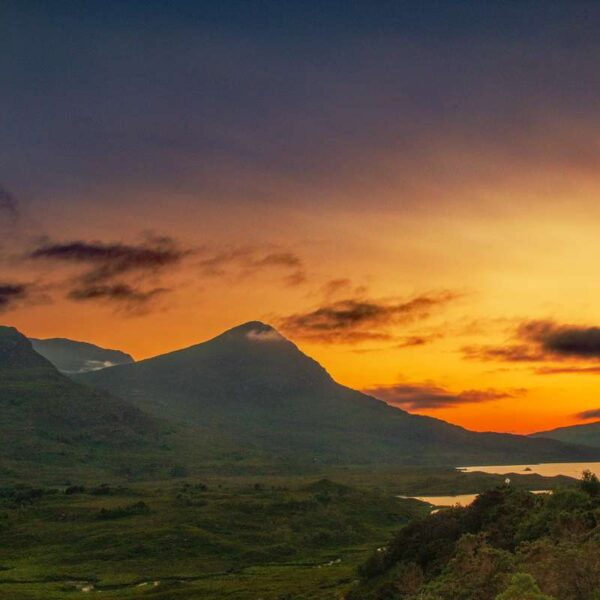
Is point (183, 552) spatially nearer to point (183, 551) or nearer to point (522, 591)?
A: point (183, 551)

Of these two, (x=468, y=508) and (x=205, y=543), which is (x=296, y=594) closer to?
(x=468, y=508)

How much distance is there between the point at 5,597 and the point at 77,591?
1320 centimetres

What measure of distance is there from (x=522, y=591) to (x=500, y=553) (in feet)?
62.5

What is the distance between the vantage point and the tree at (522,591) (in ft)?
135

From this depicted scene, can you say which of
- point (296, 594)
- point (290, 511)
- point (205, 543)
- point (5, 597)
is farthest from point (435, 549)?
point (290, 511)

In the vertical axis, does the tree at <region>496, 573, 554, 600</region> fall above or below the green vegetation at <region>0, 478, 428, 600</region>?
above

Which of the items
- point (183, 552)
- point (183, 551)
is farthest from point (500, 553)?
point (183, 551)

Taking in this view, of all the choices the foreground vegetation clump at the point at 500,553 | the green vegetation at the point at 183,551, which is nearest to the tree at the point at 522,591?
the foreground vegetation clump at the point at 500,553

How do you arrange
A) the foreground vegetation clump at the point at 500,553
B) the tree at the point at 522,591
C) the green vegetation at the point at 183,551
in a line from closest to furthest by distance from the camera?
the tree at the point at 522,591
the foreground vegetation clump at the point at 500,553
the green vegetation at the point at 183,551

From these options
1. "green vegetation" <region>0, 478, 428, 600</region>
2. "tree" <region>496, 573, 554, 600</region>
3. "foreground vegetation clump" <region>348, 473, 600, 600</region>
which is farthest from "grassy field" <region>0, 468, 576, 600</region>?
"tree" <region>496, 573, 554, 600</region>

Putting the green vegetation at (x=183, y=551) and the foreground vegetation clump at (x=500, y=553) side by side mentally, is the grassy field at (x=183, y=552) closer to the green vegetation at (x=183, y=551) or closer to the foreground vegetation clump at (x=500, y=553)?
the green vegetation at (x=183, y=551)

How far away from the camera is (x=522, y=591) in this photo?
4197cm

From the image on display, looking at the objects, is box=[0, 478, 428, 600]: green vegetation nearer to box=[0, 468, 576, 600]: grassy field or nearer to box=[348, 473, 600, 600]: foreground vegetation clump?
box=[0, 468, 576, 600]: grassy field

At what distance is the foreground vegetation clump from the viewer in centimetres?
4738
